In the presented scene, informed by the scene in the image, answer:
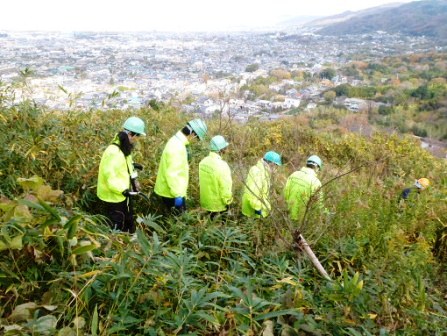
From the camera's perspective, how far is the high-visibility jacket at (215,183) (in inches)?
176

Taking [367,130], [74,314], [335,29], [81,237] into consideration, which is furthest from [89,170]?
[335,29]

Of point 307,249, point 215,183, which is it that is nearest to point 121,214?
point 215,183

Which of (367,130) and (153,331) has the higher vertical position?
(153,331)

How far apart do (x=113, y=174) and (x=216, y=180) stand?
1.20 metres

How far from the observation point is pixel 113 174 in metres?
4.17

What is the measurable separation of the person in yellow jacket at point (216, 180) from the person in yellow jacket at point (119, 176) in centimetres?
85

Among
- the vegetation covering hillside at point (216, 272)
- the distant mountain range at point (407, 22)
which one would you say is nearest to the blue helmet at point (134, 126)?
the vegetation covering hillside at point (216, 272)

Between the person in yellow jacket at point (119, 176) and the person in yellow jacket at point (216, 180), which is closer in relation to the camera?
the person in yellow jacket at point (119, 176)

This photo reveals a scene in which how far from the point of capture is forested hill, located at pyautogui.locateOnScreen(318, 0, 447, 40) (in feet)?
282

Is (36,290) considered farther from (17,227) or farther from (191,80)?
(191,80)

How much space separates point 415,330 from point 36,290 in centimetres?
→ 209

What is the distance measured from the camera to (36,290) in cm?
194

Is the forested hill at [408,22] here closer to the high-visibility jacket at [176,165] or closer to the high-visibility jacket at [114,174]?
the high-visibility jacket at [176,165]

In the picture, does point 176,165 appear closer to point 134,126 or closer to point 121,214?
point 134,126
